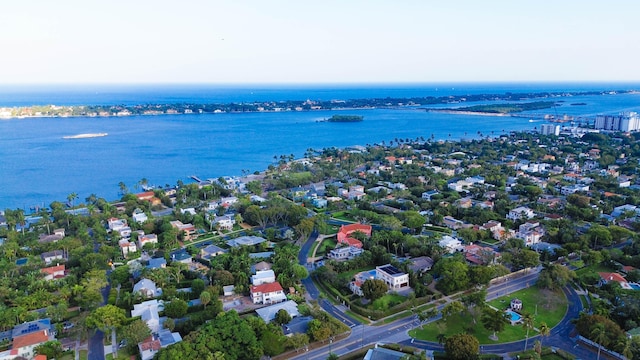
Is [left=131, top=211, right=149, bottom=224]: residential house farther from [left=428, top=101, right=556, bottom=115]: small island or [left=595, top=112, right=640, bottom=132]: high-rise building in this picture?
[left=428, top=101, right=556, bottom=115]: small island

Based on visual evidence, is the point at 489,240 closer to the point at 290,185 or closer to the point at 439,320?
the point at 439,320

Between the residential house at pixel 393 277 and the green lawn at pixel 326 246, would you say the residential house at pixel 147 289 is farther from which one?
the residential house at pixel 393 277

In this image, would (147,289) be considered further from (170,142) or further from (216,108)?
(216,108)

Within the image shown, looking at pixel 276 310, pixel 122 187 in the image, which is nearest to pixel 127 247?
pixel 276 310

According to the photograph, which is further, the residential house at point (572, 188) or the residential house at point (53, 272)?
the residential house at point (572, 188)

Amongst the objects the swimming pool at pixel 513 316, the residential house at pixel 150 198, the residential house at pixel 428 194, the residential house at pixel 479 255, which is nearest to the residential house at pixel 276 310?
the swimming pool at pixel 513 316

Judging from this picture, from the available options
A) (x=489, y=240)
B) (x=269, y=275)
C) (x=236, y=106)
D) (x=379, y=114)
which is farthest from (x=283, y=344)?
(x=236, y=106)
